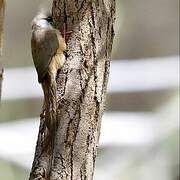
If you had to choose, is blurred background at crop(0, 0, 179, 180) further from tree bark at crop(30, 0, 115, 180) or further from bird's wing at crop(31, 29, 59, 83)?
tree bark at crop(30, 0, 115, 180)

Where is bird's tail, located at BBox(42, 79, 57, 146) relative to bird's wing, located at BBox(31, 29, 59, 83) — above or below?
below

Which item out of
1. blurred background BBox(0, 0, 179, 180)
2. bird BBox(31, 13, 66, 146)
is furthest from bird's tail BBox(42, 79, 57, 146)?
blurred background BBox(0, 0, 179, 180)

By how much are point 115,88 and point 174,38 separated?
1039mm

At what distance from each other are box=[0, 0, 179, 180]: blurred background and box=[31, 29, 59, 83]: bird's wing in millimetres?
2862

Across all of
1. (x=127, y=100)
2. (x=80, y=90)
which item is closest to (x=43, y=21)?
(x=80, y=90)

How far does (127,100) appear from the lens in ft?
19.1

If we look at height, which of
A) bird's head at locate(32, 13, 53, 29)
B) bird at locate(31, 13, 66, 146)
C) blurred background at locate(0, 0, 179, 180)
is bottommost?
blurred background at locate(0, 0, 179, 180)

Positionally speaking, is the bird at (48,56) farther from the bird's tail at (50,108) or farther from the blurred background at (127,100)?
the blurred background at (127,100)

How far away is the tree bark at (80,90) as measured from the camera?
2246 millimetres

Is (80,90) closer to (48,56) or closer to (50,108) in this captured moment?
(50,108)

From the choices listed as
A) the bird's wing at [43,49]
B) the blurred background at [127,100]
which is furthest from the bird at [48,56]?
the blurred background at [127,100]

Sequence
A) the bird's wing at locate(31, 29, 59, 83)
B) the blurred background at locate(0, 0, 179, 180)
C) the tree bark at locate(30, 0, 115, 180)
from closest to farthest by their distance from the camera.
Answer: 1. the tree bark at locate(30, 0, 115, 180)
2. the bird's wing at locate(31, 29, 59, 83)
3. the blurred background at locate(0, 0, 179, 180)

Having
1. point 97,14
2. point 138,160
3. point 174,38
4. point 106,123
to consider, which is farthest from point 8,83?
point 97,14

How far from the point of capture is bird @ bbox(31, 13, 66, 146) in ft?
7.55
